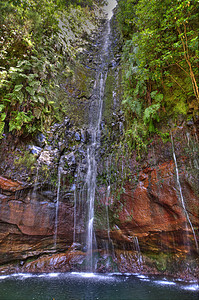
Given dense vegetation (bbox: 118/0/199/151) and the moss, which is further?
the moss

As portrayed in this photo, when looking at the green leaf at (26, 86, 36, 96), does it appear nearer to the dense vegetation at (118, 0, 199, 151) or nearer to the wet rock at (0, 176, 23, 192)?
the wet rock at (0, 176, 23, 192)

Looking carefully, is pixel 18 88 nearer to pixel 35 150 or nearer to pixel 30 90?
pixel 30 90

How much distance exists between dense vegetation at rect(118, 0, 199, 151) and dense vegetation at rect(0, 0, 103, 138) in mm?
4572

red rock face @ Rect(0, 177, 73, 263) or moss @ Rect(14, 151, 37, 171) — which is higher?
moss @ Rect(14, 151, 37, 171)

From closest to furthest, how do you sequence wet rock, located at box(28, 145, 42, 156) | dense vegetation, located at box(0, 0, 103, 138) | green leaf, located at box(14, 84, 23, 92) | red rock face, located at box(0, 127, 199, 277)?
red rock face, located at box(0, 127, 199, 277) → green leaf, located at box(14, 84, 23, 92) → dense vegetation, located at box(0, 0, 103, 138) → wet rock, located at box(28, 145, 42, 156)

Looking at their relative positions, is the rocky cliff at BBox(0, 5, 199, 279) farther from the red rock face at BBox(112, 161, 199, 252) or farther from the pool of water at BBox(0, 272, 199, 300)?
the pool of water at BBox(0, 272, 199, 300)

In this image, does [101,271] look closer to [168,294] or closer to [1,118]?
[168,294]

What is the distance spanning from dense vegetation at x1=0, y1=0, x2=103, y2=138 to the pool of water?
5640mm

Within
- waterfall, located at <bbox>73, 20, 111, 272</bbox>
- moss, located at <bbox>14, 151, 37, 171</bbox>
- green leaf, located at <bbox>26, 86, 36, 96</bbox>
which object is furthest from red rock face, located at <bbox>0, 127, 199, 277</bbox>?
green leaf, located at <bbox>26, 86, 36, 96</bbox>

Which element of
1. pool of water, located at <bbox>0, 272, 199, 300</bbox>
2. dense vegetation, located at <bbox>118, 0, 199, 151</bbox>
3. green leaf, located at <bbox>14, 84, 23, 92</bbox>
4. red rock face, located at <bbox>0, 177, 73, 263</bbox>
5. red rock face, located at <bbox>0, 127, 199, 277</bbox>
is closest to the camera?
pool of water, located at <bbox>0, 272, 199, 300</bbox>

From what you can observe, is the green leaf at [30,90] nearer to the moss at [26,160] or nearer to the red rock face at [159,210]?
the moss at [26,160]

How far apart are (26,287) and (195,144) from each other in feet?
23.4

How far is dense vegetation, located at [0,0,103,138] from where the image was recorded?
294 inches

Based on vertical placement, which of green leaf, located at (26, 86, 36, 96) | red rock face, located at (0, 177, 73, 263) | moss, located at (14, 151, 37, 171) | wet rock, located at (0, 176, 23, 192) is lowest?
red rock face, located at (0, 177, 73, 263)
